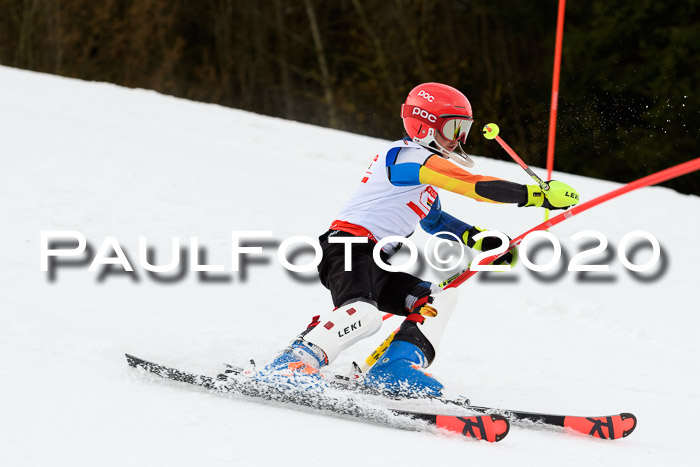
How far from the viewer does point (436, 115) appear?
3547mm

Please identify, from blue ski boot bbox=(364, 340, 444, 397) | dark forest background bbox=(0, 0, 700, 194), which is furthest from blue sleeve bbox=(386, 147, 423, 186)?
dark forest background bbox=(0, 0, 700, 194)

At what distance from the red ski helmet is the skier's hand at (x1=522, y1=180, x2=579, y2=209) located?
1.94 ft

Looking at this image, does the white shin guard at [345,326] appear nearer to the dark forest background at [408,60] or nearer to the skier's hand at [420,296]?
the skier's hand at [420,296]

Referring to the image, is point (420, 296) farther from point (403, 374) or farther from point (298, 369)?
point (298, 369)

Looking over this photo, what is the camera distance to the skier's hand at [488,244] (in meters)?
3.72

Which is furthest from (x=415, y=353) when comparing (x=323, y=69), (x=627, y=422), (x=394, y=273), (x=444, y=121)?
(x=323, y=69)

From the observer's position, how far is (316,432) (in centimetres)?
290

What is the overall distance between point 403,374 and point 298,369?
0.45 m

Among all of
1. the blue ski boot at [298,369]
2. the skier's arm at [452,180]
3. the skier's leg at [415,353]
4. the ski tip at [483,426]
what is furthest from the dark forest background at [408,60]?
the ski tip at [483,426]

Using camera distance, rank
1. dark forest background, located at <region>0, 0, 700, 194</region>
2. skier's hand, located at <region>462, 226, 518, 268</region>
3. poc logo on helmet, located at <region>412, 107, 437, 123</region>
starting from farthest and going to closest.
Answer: dark forest background, located at <region>0, 0, 700, 194</region> → skier's hand, located at <region>462, 226, 518, 268</region> → poc logo on helmet, located at <region>412, 107, 437, 123</region>

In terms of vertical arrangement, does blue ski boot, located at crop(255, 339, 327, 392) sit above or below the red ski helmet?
below

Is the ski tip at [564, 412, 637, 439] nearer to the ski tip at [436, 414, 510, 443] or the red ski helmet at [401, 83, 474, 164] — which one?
the ski tip at [436, 414, 510, 443]

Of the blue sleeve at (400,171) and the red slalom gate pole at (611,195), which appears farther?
the blue sleeve at (400,171)

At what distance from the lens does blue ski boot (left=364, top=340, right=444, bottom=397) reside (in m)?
3.40
